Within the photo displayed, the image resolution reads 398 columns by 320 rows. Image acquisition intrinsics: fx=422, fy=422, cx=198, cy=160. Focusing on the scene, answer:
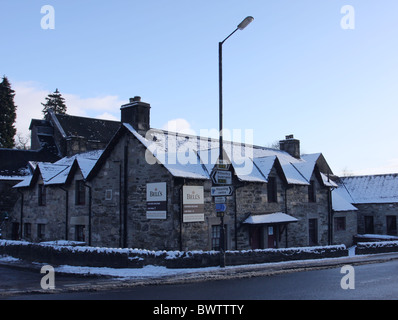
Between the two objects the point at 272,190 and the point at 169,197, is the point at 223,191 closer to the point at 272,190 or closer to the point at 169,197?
the point at 169,197

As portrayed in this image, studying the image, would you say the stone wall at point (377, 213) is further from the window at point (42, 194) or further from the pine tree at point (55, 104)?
the pine tree at point (55, 104)

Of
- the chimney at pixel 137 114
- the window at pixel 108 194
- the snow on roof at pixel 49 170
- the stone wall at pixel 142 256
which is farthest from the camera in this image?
the snow on roof at pixel 49 170

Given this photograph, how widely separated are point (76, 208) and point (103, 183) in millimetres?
3232

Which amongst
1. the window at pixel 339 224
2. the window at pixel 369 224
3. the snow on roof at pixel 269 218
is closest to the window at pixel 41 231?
the snow on roof at pixel 269 218

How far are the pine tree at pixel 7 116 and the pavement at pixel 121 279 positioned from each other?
1386 inches

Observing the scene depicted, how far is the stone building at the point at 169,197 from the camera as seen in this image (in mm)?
20906

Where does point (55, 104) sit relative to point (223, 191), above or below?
above

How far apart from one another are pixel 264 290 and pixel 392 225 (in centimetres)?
2713

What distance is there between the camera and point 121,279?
1495 cm

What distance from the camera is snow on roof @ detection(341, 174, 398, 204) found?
1419 inches

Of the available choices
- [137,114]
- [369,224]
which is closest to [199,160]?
[137,114]

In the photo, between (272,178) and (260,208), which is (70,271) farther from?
(272,178)

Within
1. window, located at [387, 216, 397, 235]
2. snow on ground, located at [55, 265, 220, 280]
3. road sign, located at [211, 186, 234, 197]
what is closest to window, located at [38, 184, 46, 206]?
snow on ground, located at [55, 265, 220, 280]
